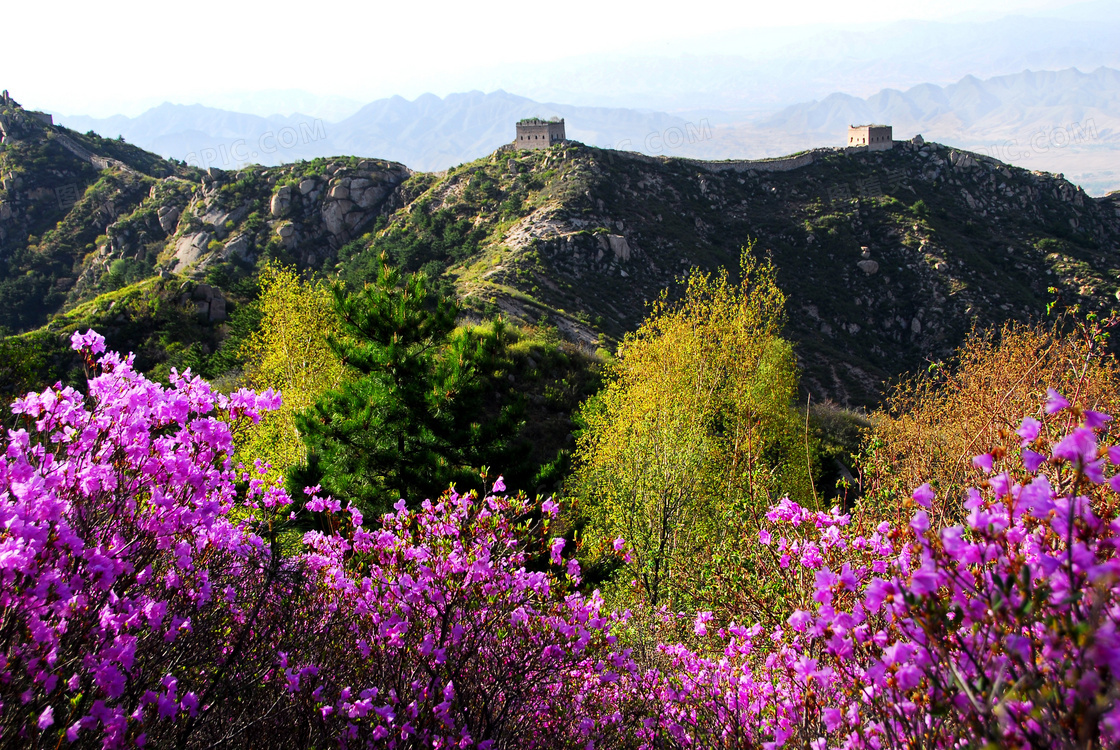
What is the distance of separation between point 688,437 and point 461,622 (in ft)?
30.7

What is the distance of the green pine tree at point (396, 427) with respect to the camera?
37.1 ft

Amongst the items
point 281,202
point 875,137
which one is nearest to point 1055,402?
point 281,202

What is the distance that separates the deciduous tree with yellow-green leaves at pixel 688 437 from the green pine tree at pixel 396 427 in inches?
112

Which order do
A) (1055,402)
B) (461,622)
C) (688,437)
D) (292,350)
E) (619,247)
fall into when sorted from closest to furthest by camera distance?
(1055,402), (461,622), (688,437), (292,350), (619,247)

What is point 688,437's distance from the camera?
1291 cm

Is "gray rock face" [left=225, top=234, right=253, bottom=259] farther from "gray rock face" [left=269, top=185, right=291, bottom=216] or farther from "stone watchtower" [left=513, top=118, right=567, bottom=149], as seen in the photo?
"stone watchtower" [left=513, top=118, right=567, bottom=149]

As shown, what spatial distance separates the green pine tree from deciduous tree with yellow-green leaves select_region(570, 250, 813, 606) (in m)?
Result: 2.86

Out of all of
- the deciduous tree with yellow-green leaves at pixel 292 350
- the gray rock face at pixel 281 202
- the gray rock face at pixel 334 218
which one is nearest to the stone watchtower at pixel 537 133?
the gray rock face at pixel 334 218

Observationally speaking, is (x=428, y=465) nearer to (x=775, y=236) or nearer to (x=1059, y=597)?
(x=1059, y=597)

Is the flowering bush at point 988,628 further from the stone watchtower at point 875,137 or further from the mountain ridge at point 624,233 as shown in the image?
the stone watchtower at point 875,137

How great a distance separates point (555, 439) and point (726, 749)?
63.1 feet

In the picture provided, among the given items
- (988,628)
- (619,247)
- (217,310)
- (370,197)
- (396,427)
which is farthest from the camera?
(370,197)

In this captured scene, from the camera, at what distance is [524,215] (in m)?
57.8

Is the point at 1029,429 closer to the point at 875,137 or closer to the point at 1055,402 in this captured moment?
the point at 1055,402
